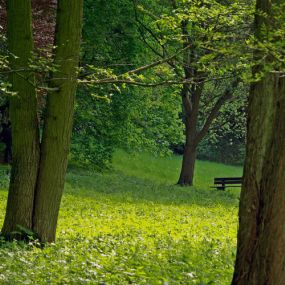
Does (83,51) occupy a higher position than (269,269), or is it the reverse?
(83,51)

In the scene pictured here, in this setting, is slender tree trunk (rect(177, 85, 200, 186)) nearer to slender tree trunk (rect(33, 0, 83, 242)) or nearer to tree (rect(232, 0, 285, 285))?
slender tree trunk (rect(33, 0, 83, 242))

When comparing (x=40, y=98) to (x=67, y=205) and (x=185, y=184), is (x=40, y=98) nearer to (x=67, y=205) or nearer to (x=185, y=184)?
(x=67, y=205)

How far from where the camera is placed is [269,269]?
8406mm

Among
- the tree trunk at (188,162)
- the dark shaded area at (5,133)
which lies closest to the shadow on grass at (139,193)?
the tree trunk at (188,162)

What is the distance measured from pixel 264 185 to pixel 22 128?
19.2 ft

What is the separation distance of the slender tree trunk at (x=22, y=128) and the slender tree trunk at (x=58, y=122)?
17 cm

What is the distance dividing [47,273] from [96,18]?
72.4 ft

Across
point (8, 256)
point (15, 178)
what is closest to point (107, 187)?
point (15, 178)

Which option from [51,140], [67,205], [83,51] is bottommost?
[67,205]

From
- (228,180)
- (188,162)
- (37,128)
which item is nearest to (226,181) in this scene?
(228,180)

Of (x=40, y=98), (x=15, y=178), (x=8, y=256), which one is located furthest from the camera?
(x=40, y=98)

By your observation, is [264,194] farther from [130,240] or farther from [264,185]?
[130,240]

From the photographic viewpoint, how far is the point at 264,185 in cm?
839

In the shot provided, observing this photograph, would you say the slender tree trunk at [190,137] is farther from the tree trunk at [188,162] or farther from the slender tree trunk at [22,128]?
the slender tree trunk at [22,128]
